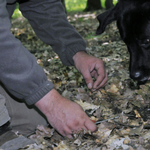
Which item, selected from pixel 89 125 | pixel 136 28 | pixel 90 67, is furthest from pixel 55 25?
pixel 89 125

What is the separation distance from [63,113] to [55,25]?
4.62ft

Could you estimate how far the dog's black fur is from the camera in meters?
3.00

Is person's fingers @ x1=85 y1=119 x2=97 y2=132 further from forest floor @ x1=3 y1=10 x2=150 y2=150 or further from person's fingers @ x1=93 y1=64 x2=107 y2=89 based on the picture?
person's fingers @ x1=93 y1=64 x2=107 y2=89

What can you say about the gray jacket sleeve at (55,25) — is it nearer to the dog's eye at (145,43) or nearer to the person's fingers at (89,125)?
the dog's eye at (145,43)

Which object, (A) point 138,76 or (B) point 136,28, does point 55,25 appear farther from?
(A) point 138,76

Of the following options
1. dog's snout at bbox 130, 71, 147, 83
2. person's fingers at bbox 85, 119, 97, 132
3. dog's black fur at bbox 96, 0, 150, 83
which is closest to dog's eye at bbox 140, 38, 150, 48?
dog's black fur at bbox 96, 0, 150, 83

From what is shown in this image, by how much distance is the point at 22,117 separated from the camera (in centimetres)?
260

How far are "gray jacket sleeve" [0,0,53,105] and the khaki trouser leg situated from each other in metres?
0.72

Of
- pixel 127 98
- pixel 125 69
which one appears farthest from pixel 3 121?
pixel 125 69

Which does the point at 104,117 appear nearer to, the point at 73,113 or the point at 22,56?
the point at 73,113

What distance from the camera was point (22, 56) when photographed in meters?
1.80

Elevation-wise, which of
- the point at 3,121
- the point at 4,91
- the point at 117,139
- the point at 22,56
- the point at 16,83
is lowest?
the point at 117,139

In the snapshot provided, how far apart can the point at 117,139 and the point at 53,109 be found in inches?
26.8

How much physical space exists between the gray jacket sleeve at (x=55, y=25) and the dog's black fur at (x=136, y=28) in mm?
599
